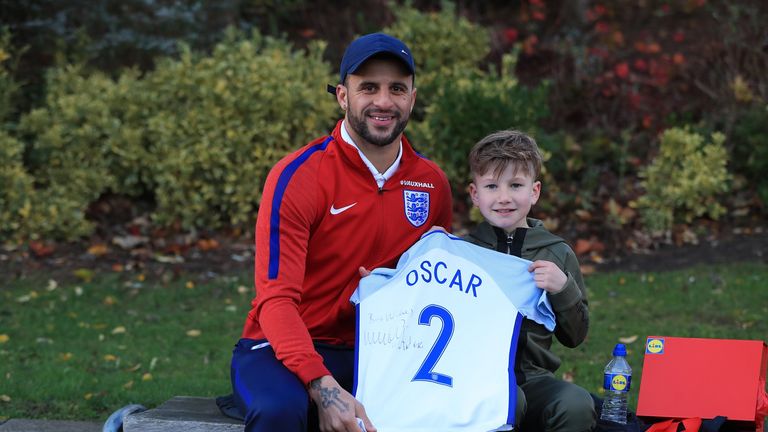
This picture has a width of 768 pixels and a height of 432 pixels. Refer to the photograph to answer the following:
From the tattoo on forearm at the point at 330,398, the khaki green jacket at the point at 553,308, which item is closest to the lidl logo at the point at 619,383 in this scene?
the khaki green jacket at the point at 553,308

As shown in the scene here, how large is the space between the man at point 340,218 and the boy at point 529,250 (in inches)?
11.8

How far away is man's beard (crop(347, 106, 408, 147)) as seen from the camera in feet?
13.8

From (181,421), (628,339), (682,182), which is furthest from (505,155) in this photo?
(682,182)

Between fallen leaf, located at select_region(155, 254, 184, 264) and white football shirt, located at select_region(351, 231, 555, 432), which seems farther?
fallen leaf, located at select_region(155, 254, 184, 264)

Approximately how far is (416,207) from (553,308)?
0.71 meters

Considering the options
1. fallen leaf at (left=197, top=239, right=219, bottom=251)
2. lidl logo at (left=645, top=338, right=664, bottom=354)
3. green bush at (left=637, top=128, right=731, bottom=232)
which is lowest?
lidl logo at (left=645, top=338, right=664, bottom=354)

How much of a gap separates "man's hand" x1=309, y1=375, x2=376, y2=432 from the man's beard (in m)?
0.98

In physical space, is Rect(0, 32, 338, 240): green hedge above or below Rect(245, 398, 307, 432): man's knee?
above

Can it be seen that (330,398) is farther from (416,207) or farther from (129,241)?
(129,241)

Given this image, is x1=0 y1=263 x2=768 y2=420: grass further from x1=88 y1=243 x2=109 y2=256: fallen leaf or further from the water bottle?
the water bottle

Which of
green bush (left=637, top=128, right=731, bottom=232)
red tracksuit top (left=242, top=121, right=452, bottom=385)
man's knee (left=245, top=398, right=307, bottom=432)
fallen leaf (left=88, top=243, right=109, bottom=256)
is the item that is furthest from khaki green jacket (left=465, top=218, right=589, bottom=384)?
fallen leaf (left=88, top=243, right=109, bottom=256)

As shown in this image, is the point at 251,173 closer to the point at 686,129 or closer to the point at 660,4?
the point at 686,129

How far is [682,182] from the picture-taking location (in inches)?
353

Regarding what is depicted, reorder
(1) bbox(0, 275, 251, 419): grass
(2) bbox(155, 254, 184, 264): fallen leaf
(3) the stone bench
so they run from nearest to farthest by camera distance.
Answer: (3) the stone bench < (1) bbox(0, 275, 251, 419): grass < (2) bbox(155, 254, 184, 264): fallen leaf
